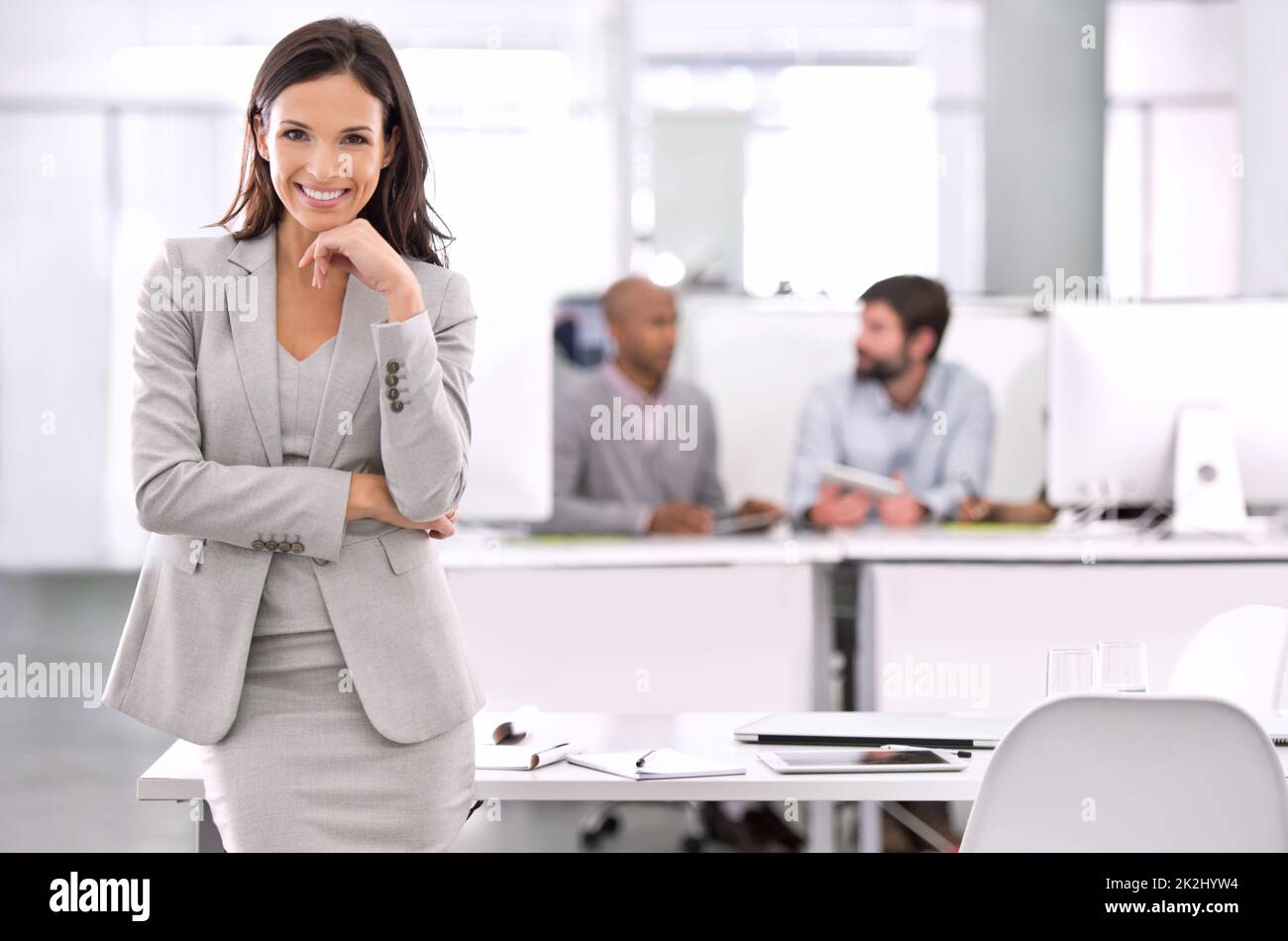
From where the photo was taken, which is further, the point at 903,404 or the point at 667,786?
the point at 903,404

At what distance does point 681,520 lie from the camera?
3.20 metres

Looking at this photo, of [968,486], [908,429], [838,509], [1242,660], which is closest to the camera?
[1242,660]

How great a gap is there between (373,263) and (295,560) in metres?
Result: 0.33

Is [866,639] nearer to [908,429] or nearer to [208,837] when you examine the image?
[908,429]

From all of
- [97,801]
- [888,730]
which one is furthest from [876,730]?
[97,801]

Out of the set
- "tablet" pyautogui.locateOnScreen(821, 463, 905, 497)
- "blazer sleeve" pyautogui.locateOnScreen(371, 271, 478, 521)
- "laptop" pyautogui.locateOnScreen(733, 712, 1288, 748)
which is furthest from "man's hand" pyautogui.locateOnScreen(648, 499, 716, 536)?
"blazer sleeve" pyautogui.locateOnScreen(371, 271, 478, 521)

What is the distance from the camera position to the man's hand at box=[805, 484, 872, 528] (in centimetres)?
329

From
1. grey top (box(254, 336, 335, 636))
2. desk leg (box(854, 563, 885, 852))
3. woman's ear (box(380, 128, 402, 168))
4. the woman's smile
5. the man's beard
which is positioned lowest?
desk leg (box(854, 563, 885, 852))

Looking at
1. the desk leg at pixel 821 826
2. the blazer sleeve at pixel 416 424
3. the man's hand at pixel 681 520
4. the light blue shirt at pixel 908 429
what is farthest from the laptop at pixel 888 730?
the light blue shirt at pixel 908 429

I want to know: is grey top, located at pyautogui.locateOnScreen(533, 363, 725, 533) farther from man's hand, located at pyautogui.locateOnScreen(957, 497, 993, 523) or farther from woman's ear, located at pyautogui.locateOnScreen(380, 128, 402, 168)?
woman's ear, located at pyautogui.locateOnScreen(380, 128, 402, 168)

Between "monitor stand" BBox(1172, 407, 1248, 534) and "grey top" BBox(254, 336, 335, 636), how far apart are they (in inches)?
85.9
